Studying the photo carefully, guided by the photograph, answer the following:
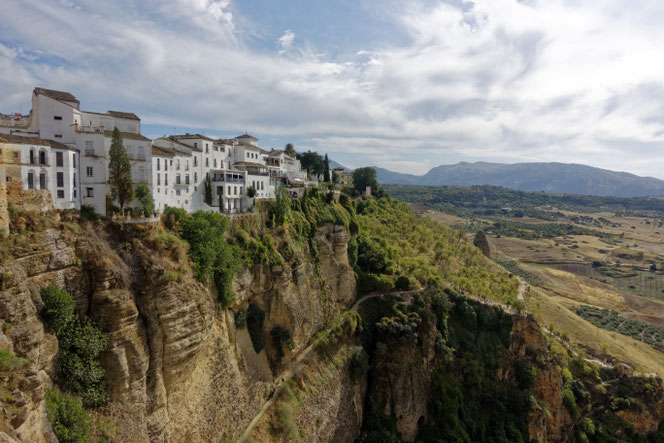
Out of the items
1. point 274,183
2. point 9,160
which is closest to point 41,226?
point 9,160

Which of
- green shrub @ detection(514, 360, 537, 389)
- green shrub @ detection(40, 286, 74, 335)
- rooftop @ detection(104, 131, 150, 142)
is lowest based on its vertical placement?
green shrub @ detection(514, 360, 537, 389)

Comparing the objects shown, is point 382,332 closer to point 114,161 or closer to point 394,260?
point 394,260

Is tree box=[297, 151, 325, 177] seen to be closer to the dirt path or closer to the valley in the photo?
the dirt path

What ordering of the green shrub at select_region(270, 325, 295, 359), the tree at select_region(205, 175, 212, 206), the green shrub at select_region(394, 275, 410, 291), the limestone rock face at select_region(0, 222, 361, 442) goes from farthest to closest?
1. the green shrub at select_region(394, 275, 410, 291)
2. the tree at select_region(205, 175, 212, 206)
3. the green shrub at select_region(270, 325, 295, 359)
4. the limestone rock face at select_region(0, 222, 361, 442)

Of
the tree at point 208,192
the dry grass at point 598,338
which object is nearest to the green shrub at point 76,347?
the tree at point 208,192

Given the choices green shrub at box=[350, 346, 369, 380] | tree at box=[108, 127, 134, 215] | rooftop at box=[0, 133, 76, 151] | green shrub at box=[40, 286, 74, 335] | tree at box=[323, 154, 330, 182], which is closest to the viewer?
green shrub at box=[40, 286, 74, 335]

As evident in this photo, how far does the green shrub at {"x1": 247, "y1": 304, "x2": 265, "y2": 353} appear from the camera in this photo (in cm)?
3272

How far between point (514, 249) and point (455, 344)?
111 m

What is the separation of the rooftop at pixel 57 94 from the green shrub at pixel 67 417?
2046 cm

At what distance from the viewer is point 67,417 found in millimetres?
18297

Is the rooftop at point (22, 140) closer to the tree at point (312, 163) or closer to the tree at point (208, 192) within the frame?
the tree at point (208, 192)

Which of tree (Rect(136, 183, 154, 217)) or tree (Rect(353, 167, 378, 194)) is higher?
tree (Rect(353, 167, 378, 194))

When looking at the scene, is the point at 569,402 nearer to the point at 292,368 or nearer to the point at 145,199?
the point at 292,368

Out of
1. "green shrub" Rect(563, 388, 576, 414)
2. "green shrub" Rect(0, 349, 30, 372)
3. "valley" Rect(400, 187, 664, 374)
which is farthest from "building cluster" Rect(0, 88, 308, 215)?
"valley" Rect(400, 187, 664, 374)
